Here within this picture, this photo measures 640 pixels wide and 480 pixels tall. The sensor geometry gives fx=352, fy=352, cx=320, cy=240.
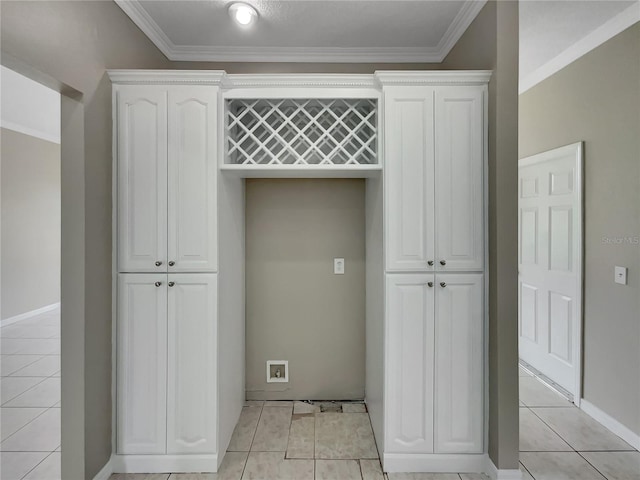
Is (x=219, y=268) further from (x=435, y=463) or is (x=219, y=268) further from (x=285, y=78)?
(x=435, y=463)

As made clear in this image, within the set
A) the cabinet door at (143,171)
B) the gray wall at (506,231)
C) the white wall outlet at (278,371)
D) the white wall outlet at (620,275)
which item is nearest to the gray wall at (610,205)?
the white wall outlet at (620,275)

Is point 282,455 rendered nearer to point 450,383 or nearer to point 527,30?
point 450,383

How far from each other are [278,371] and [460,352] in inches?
54.6

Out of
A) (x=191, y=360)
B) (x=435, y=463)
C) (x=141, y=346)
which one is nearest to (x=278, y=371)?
(x=191, y=360)

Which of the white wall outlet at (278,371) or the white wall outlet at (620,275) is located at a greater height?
the white wall outlet at (620,275)

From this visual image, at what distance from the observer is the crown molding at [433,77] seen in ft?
6.24

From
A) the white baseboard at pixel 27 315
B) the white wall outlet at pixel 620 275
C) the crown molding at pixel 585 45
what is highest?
the crown molding at pixel 585 45

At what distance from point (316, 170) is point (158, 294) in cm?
112

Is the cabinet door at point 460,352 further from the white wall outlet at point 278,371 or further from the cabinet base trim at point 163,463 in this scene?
the cabinet base trim at point 163,463

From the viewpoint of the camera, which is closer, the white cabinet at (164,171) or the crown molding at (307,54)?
the white cabinet at (164,171)

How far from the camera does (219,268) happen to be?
6.46 feet

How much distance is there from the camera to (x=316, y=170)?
6.81 ft

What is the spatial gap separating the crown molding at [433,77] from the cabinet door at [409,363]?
1062 millimetres

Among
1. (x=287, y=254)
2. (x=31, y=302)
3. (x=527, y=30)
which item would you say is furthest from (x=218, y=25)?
(x=31, y=302)
